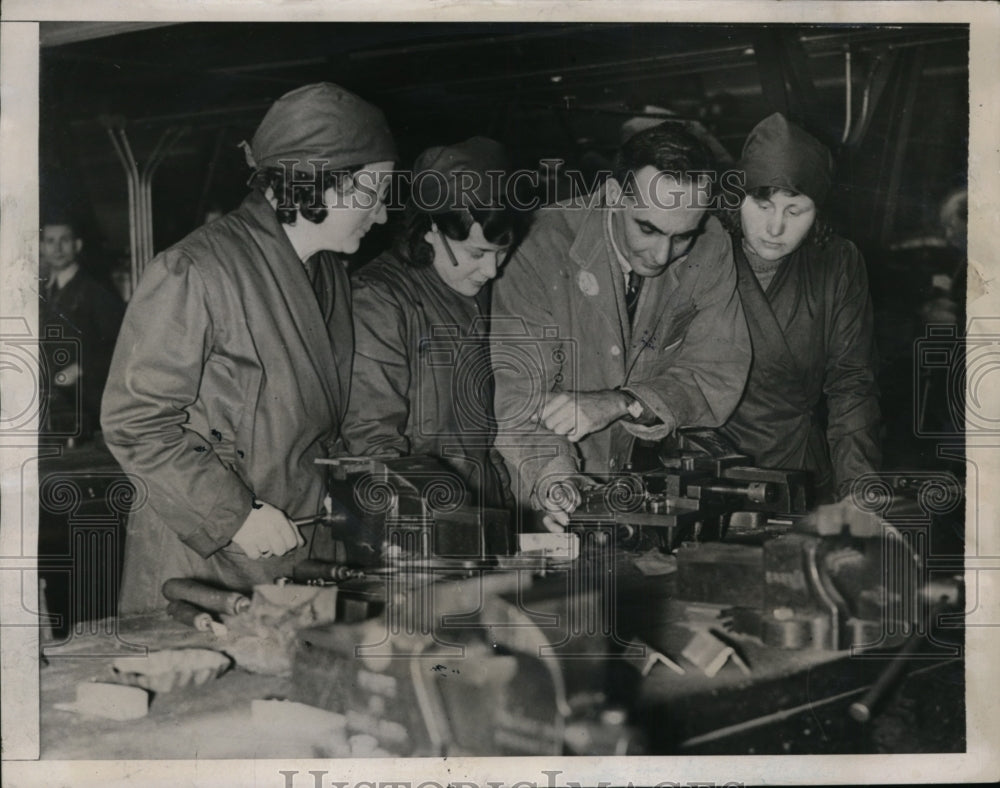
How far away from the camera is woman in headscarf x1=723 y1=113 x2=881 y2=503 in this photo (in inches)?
126

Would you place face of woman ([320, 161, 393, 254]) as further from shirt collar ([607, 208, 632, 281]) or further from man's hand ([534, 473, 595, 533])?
man's hand ([534, 473, 595, 533])

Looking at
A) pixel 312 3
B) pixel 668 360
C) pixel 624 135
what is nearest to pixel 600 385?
pixel 668 360

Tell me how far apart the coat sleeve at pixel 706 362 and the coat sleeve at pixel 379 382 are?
650mm

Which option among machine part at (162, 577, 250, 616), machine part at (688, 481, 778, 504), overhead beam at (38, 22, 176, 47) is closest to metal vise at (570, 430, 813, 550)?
machine part at (688, 481, 778, 504)

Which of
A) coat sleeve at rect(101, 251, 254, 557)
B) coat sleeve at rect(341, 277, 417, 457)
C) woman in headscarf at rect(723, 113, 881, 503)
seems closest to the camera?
coat sleeve at rect(101, 251, 254, 557)

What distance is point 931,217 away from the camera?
10.6ft

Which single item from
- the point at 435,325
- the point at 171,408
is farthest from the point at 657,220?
the point at 171,408

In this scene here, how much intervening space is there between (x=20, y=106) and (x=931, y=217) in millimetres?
2642

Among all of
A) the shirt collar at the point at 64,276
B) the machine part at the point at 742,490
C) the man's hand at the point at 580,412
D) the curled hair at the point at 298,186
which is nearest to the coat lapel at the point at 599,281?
the man's hand at the point at 580,412

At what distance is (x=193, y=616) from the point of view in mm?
3031

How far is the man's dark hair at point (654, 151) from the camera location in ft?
10.3

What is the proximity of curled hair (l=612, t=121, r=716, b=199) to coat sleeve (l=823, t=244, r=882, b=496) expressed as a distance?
1.94ft

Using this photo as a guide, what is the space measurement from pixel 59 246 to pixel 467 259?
45.4 inches

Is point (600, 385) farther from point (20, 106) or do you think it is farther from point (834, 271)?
point (20, 106)
